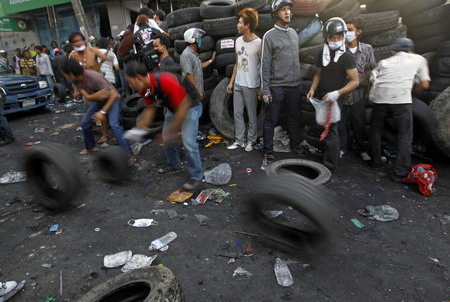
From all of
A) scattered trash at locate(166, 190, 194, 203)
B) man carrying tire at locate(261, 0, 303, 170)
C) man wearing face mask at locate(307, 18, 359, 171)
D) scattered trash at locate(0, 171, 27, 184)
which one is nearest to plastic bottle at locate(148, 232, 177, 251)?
scattered trash at locate(166, 190, 194, 203)

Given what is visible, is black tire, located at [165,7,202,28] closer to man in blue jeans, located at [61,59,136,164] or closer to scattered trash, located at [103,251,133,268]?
man in blue jeans, located at [61,59,136,164]

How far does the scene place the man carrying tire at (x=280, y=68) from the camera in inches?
168

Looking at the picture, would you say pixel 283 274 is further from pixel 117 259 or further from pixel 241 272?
pixel 117 259

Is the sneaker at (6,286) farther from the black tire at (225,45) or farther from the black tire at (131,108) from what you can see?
the black tire at (225,45)

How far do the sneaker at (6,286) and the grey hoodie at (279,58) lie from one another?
12.5 ft

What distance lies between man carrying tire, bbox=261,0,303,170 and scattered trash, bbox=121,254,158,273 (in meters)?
2.39

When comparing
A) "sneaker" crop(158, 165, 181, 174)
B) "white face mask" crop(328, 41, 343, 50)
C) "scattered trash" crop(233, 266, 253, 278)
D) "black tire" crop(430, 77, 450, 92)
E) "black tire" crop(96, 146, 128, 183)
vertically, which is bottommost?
"scattered trash" crop(233, 266, 253, 278)

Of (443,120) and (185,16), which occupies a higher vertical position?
(185,16)

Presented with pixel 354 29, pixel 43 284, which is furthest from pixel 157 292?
pixel 354 29

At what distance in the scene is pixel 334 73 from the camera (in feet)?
13.1

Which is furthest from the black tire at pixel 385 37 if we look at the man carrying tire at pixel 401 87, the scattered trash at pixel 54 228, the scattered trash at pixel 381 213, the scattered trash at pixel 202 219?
the scattered trash at pixel 54 228

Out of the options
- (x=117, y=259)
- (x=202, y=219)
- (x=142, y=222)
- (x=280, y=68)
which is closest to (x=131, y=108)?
(x=280, y=68)

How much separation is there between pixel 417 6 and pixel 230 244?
5367 millimetres

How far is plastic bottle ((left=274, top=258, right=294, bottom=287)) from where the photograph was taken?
246 centimetres
